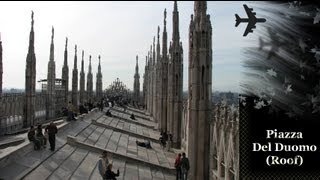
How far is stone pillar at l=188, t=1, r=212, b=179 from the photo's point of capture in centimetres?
1530

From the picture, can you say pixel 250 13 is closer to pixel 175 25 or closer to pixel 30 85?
pixel 175 25

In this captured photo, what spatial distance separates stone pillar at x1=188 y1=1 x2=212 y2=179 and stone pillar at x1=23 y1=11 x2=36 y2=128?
11996 mm

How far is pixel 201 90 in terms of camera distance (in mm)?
15383

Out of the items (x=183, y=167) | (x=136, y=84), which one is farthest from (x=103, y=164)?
(x=136, y=84)

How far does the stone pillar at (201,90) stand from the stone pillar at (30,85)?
11996 millimetres

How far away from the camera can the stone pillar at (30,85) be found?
2352cm

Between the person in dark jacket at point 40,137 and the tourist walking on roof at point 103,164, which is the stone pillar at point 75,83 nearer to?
the person in dark jacket at point 40,137

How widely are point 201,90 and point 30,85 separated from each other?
12.8m

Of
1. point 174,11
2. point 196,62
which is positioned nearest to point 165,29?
point 174,11

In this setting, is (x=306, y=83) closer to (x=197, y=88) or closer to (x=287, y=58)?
(x=287, y=58)

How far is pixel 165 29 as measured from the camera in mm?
33375

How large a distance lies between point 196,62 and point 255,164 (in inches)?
244

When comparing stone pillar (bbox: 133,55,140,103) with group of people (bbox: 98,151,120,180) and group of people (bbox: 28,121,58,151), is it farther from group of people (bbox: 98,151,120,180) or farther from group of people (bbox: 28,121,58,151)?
group of people (bbox: 98,151,120,180)

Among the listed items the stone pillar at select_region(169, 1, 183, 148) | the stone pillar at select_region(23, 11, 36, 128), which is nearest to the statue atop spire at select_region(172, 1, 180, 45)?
the stone pillar at select_region(169, 1, 183, 148)
